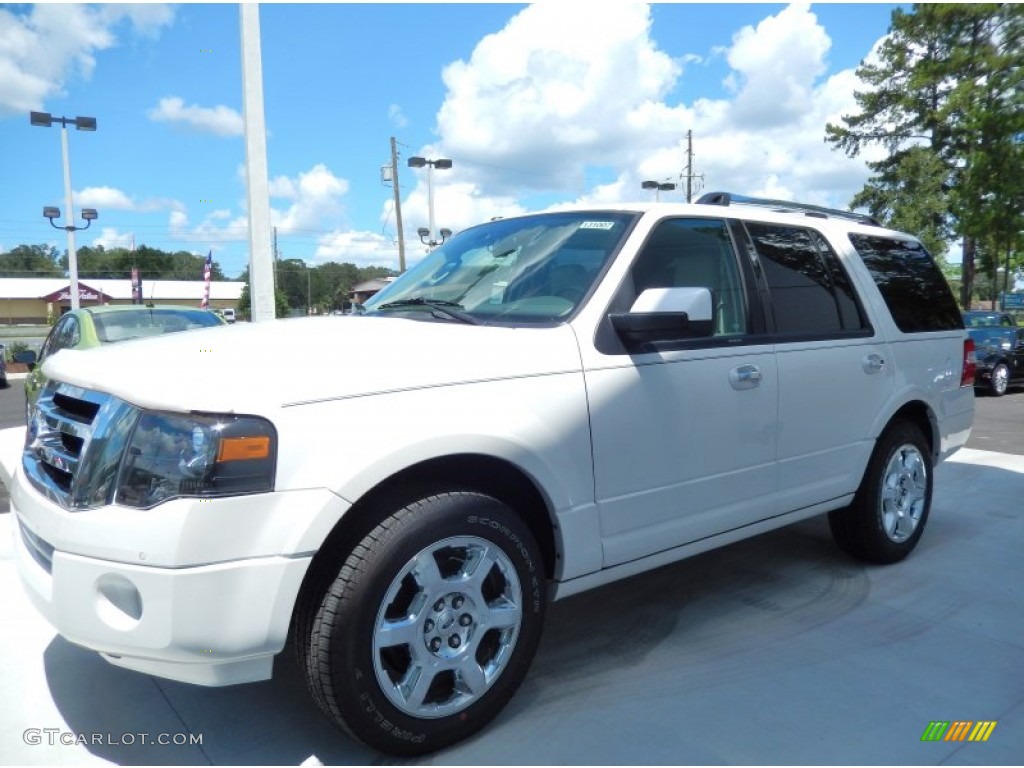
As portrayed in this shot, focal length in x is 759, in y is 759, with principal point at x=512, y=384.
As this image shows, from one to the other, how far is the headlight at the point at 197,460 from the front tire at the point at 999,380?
50.2ft

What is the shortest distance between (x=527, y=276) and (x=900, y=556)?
2.80 metres

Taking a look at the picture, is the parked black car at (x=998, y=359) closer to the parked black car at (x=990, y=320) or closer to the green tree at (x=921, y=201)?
the parked black car at (x=990, y=320)

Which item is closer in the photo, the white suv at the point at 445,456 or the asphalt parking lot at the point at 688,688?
the white suv at the point at 445,456

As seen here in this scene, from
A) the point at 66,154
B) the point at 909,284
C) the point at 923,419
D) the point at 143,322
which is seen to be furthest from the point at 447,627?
the point at 66,154

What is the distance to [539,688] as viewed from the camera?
2.91 m

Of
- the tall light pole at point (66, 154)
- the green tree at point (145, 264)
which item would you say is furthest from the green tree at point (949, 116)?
the green tree at point (145, 264)

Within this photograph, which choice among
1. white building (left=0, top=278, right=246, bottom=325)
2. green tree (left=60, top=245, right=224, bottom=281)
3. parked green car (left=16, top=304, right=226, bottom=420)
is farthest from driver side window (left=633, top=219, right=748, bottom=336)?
green tree (left=60, top=245, right=224, bottom=281)

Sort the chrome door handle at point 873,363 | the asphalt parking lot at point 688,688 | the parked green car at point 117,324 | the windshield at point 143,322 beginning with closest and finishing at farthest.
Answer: the asphalt parking lot at point 688,688 < the chrome door handle at point 873,363 < the parked green car at point 117,324 < the windshield at point 143,322

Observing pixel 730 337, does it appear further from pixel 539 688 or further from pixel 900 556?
pixel 900 556

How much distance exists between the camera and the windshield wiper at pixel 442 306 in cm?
294

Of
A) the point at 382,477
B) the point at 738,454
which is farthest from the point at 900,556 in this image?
the point at 382,477

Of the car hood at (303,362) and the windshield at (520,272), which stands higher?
the windshield at (520,272)

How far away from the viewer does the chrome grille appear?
2.15 m

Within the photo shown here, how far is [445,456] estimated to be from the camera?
238 cm
